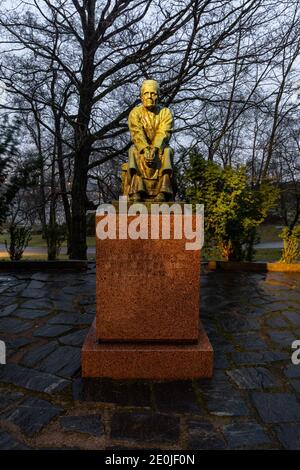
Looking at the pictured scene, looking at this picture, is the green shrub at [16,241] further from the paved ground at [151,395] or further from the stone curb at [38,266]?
the paved ground at [151,395]

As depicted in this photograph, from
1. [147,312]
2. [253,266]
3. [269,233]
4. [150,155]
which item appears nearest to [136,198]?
[150,155]

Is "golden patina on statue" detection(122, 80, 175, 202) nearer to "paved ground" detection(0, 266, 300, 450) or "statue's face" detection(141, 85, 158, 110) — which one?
"statue's face" detection(141, 85, 158, 110)

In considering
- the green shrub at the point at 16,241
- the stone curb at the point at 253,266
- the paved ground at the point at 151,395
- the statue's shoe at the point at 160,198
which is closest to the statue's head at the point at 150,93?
the statue's shoe at the point at 160,198

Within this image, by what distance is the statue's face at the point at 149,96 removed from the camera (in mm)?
3338

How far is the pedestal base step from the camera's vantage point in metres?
2.74

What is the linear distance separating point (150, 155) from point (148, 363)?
84.1 inches

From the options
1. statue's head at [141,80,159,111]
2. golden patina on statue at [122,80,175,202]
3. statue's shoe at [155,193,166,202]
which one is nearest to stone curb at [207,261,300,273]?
golden patina on statue at [122,80,175,202]

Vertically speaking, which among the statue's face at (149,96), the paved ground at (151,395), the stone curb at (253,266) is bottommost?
the paved ground at (151,395)

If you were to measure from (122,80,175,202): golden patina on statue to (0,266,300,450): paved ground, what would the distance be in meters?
1.84

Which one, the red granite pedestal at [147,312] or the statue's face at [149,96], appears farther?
the statue's face at [149,96]

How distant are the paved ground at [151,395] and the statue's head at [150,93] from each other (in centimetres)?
287

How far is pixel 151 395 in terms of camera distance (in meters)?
2.48

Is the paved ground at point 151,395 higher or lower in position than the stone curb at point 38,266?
lower

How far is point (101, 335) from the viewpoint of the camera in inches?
112
